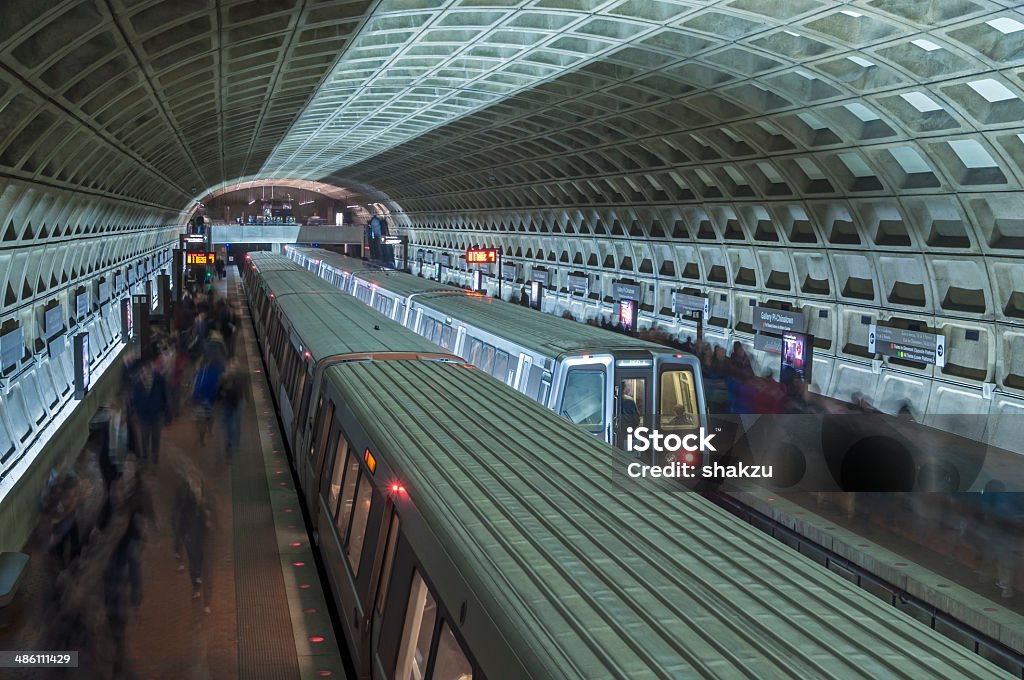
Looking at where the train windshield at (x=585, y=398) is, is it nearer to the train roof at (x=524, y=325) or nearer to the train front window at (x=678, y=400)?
the train roof at (x=524, y=325)

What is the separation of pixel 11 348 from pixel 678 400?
1189 cm

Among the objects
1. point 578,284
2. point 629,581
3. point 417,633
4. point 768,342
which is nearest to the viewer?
point 629,581

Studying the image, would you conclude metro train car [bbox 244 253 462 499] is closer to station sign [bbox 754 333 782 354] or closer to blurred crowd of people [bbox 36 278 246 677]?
blurred crowd of people [bbox 36 278 246 677]

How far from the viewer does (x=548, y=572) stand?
459 centimetres

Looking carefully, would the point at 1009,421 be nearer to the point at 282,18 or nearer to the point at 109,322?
the point at 282,18

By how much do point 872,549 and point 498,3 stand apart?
37.9 feet

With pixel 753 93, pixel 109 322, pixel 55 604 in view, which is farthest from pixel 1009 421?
pixel 109 322

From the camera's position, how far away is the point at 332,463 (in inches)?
372

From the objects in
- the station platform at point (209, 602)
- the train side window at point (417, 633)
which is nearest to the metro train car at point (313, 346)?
the station platform at point (209, 602)

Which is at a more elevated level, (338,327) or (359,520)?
(338,327)

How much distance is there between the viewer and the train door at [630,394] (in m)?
12.6

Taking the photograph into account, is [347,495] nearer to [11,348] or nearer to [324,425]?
[324,425]

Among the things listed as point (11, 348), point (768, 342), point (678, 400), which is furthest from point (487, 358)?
point (768, 342)

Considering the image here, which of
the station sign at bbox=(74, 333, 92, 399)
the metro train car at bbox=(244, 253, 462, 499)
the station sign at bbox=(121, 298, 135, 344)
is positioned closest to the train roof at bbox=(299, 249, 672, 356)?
the metro train car at bbox=(244, 253, 462, 499)
